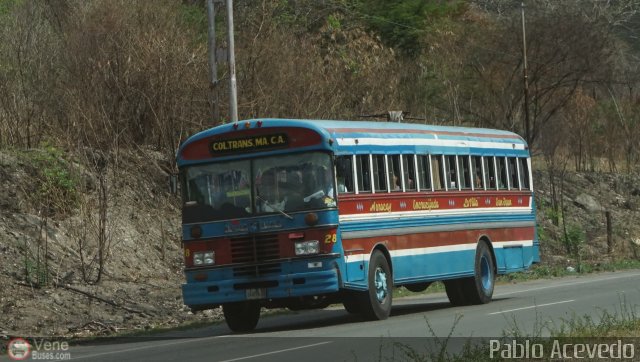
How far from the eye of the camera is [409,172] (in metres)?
21.6

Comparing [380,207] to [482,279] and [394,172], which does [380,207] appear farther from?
[482,279]

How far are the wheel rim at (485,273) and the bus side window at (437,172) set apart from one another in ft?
6.92

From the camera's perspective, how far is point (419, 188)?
21.8 m

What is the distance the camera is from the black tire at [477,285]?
23.3 meters

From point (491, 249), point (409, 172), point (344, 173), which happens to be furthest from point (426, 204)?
point (491, 249)

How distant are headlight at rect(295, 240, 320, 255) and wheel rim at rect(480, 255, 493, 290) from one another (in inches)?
224

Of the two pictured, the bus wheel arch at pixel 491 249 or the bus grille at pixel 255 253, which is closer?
the bus grille at pixel 255 253

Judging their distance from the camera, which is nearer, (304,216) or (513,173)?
(304,216)
